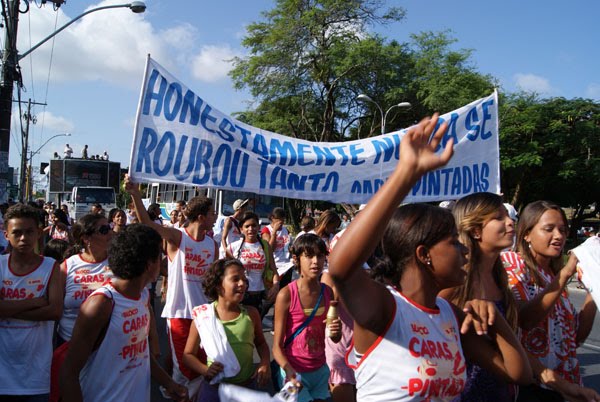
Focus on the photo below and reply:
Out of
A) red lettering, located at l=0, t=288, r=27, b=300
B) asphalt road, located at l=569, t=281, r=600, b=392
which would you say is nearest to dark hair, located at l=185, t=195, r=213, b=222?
red lettering, located at l=0, t=288, r=27, b=300

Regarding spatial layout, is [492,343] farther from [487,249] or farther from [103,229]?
[103,229]

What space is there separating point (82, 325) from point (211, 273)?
1.22m

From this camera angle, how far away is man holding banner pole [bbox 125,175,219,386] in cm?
480

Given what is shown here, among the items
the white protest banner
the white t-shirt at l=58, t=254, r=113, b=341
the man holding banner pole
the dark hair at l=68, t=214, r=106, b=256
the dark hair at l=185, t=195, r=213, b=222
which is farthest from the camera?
the dark hair at l=185, t=195, r=213, b=222

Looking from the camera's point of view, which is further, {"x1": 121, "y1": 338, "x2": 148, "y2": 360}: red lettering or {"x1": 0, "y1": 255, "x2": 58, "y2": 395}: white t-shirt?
{"x1": 0, "y1": 255, "x2": 58, "y2": 395}: white t-shirt

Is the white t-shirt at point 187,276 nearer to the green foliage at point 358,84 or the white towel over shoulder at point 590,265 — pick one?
the white towel over shoulder at point 590,265

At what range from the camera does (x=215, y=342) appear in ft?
11.3

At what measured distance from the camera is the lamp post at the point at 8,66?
11.5 meters

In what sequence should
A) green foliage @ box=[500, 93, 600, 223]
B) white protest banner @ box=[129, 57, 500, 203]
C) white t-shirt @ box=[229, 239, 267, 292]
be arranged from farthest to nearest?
green foliage @ box=[500, 93, 600, 223] → white t-shirt @ box=[229, 239, 267, 292] → white protest banner @ box=[129, 57, 500, 203]

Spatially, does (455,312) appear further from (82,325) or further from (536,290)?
(82,325)

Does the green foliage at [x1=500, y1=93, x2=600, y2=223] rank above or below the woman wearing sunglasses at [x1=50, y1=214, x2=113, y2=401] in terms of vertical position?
above

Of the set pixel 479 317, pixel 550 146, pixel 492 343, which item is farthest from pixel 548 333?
pixel 550 146

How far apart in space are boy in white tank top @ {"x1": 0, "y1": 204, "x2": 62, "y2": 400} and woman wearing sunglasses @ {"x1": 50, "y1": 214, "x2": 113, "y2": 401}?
1.19 ft

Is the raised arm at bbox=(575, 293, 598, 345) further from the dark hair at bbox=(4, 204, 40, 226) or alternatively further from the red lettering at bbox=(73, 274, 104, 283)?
the dark hair at bbox=(4, 204, 40, 226)
